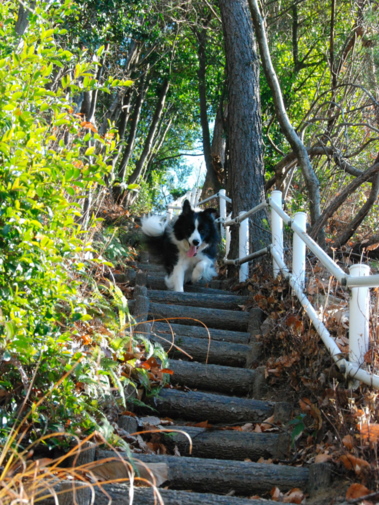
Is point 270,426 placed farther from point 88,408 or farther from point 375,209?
point 375,209

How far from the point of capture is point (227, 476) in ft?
11.1

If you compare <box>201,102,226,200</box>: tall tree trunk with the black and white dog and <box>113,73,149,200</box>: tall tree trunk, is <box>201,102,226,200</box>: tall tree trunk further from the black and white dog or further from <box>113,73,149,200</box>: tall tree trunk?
the black and white dog

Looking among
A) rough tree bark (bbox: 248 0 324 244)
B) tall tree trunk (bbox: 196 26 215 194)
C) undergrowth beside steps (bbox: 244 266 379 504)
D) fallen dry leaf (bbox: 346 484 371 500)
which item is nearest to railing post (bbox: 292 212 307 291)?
undergrowth beside steps (bbox: 244 266 379 504)

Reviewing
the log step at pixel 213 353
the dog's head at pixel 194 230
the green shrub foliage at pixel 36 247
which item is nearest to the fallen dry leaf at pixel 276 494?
the green shrub foliage at pixel 36 247

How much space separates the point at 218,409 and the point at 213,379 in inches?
18.6

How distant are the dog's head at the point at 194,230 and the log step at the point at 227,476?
13.2ft

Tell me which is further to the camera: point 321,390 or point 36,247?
point 321,390

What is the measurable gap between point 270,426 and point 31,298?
6.19 feet

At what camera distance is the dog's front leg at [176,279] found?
7.15 meters

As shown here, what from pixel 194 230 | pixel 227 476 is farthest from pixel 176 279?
pixel 227 476

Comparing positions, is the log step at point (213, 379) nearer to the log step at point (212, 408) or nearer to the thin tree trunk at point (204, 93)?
the log step at point (212, 408)

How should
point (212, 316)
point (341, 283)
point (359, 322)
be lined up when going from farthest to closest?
1. point (212, 316)
2. point (341, 283)
3. point (359, 322)

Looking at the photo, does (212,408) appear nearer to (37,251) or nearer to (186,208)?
(37,251)

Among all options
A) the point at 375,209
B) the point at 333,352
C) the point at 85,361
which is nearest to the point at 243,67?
the point at 375,209
